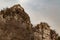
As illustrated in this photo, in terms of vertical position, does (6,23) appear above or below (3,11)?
below

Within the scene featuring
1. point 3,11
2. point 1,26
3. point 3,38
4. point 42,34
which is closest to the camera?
point 3,38

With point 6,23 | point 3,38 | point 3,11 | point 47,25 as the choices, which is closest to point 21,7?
point 3,11

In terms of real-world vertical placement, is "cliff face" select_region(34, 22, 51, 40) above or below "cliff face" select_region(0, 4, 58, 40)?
above

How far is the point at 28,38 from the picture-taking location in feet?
217

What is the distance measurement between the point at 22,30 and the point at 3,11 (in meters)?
15.8

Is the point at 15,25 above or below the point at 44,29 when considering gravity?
below

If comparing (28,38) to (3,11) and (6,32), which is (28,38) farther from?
(3,11)

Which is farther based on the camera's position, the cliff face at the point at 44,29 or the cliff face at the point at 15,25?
the cliff face at the point at 44,29

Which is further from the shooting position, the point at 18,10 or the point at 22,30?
the point at 18,10

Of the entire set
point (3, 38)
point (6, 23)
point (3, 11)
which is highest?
point (3, 11)

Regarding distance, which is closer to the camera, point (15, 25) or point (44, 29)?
point (15, 25)

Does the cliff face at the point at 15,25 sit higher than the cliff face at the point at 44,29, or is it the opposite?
the cliff face at the point at 44,29

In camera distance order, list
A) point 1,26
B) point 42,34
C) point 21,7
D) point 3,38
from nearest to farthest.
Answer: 1. point 3,38
2. point 1,26
3. point 21,7
4. point 42,34

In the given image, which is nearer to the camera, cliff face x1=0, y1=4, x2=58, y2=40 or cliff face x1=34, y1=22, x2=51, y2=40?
cliff face x1=0, y1=4, x2=58, y2=40
